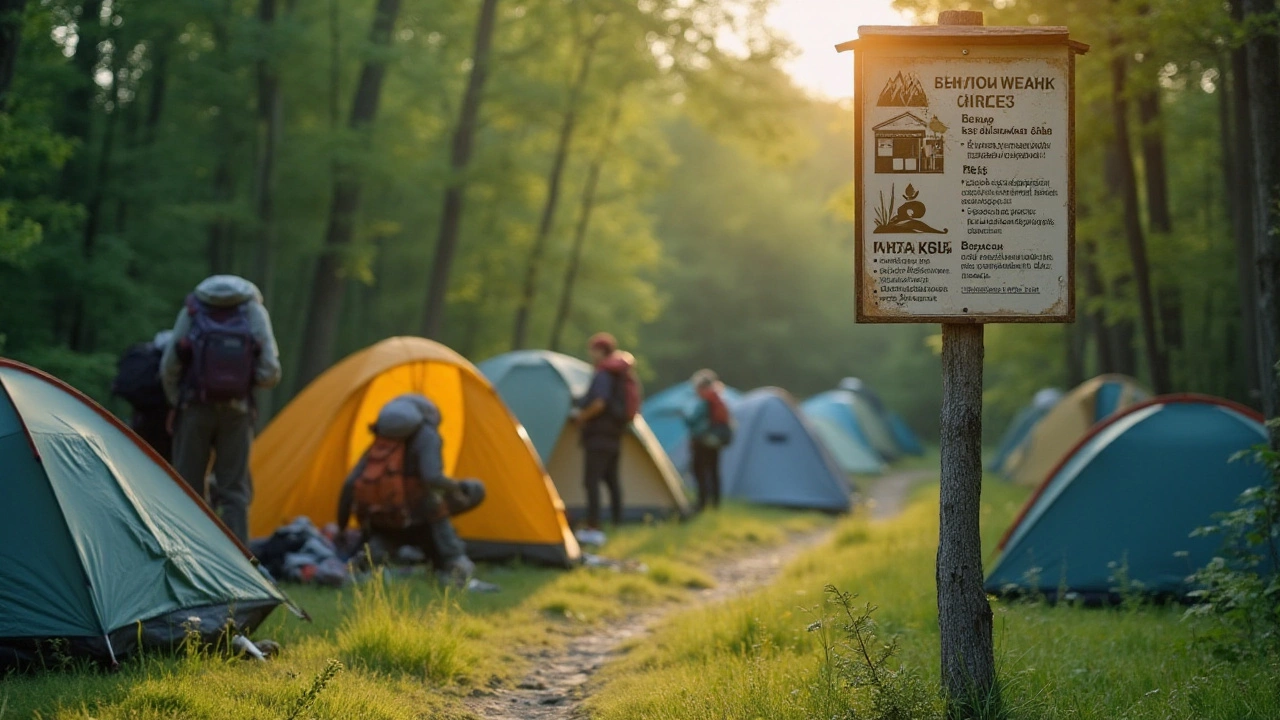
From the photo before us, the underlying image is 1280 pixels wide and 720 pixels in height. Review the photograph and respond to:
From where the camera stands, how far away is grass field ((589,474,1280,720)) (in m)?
5.07

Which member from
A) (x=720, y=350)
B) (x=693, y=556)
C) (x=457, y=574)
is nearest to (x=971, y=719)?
(x=457, y=574)

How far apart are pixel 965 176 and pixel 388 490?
17.4ft

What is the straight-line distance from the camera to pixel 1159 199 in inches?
557

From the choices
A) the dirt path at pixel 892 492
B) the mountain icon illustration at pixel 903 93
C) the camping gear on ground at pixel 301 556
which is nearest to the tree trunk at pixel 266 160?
the dirt path at pixel 892 492

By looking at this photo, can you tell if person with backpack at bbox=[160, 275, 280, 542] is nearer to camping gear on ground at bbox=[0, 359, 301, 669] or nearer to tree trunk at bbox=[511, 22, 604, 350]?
camping gear on ground at bbox=[0, 359, 301, 669]

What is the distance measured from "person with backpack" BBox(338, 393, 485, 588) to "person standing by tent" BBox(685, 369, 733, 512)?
614 cm

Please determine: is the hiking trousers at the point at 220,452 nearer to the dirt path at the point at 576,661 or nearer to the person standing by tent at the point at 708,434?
the dirt path at the point at 576,661

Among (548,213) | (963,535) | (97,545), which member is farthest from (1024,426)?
(97,545)

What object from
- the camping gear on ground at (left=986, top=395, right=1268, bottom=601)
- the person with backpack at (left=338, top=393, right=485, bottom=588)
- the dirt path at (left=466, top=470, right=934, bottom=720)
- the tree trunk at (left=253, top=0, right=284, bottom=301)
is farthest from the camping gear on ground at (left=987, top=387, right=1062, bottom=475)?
the person with backpack at (left=338, top=393, right=485, bottom=588)

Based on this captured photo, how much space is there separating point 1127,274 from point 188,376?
11955 millimetres

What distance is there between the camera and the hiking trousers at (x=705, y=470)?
49.9 feet

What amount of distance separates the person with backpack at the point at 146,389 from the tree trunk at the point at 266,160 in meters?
9.58

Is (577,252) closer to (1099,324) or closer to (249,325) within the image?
(1099,324)

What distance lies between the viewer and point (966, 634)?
4.83 meters
